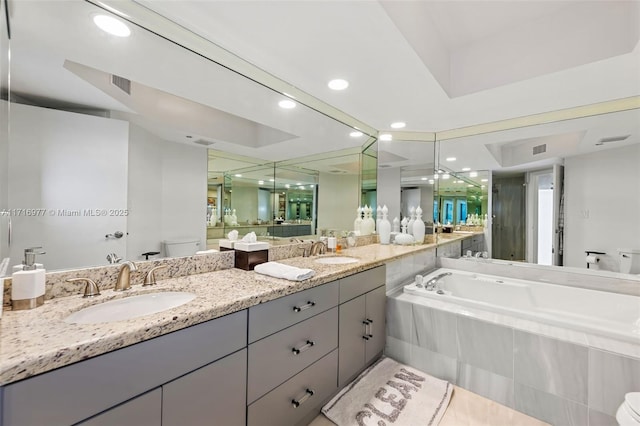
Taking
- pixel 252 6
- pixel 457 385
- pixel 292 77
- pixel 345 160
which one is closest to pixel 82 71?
pixel 252 6

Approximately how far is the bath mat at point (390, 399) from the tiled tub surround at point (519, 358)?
0.16 m

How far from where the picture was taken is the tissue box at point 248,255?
63.9 inches

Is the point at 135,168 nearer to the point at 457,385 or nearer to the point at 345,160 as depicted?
the point at 345,160

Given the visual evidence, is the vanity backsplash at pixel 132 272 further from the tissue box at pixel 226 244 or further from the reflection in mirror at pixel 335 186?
the reflection in mirror at pixel 335 186

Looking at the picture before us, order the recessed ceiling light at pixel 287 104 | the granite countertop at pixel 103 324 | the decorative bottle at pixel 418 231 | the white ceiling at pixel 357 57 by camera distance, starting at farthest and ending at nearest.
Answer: the decorative bottle at pixel 418 231, the recessed ceiling light at pixel 287 104, the white ceiling at pixel 357 57, the granite countertop at pixel 103 324

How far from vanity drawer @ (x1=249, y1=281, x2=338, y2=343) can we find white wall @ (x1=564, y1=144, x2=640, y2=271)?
2483mm

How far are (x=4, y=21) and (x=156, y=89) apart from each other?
0.51 meters

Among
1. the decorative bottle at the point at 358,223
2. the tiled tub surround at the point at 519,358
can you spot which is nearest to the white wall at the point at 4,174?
the tiled tub surround at the point at 519,358

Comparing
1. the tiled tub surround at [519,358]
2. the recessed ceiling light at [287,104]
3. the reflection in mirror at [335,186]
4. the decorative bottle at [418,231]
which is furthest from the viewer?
the decorative bottle at [418,231]

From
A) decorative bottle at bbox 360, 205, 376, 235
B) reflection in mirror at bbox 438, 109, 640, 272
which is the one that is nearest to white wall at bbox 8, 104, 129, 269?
decorative bottle at bbox 360, 205, 376, 235

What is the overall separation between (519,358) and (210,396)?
1828 millimetres

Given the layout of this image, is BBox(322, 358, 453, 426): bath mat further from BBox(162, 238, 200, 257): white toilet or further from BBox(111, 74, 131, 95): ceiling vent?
BBox(111, 74, 131, 95): ceiling vent

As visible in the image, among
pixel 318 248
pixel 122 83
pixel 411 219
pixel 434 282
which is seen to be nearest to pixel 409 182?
pixel 411 219

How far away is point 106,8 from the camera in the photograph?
46.3 inches
